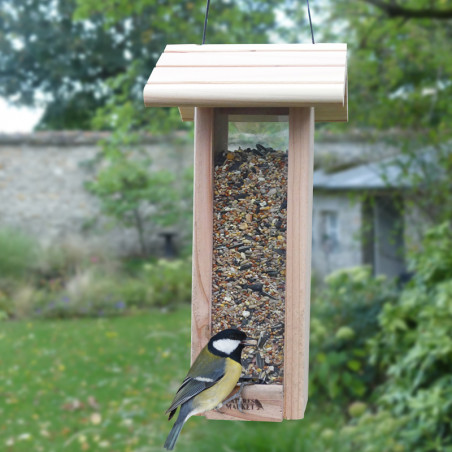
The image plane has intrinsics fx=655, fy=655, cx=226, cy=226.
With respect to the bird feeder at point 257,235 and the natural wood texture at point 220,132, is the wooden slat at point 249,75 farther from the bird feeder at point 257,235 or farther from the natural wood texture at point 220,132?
the natural wood texture at point 220,132

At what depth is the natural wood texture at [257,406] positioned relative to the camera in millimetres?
1366

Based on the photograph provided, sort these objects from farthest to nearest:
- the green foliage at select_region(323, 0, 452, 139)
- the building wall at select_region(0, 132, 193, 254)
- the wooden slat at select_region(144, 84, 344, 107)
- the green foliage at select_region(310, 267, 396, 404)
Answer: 1. the building wall at select_region(0, 132, 193, 254)
2. the green foliage at select_region(323, 0, 452, 139)
3. the green foliage at select_region(310, 267, 396, 404)
4. the wooden slat at select_region(144, 84, 344, 107)

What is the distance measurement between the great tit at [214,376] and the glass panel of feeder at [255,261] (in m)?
0.11

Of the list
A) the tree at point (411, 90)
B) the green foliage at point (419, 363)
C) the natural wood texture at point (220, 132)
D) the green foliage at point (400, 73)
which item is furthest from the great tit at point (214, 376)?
the green foliage at point (400, 73)

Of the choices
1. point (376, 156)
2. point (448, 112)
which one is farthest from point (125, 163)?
point (448, 112)

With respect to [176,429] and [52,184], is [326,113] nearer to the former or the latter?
[176,429]

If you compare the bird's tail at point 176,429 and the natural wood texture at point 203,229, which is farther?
the natural wood texture at point 203,229

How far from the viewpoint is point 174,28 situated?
5.27m

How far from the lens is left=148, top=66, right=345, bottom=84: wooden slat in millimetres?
1232

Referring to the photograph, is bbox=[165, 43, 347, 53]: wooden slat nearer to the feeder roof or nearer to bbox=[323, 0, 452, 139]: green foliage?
Answer: the feeder roof

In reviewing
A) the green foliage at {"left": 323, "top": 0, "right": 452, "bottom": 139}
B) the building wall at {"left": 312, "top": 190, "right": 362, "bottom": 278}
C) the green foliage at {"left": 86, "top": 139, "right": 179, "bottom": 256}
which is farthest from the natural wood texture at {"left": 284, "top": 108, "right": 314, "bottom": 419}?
the green foliage at {"left": 86, "top": 139, "right": 179, "bottom": 256}

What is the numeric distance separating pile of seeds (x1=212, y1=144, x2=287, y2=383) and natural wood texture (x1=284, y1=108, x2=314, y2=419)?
0.03 meters

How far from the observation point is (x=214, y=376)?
4.16ft

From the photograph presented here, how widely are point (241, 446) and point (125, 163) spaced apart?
6.28 meters
